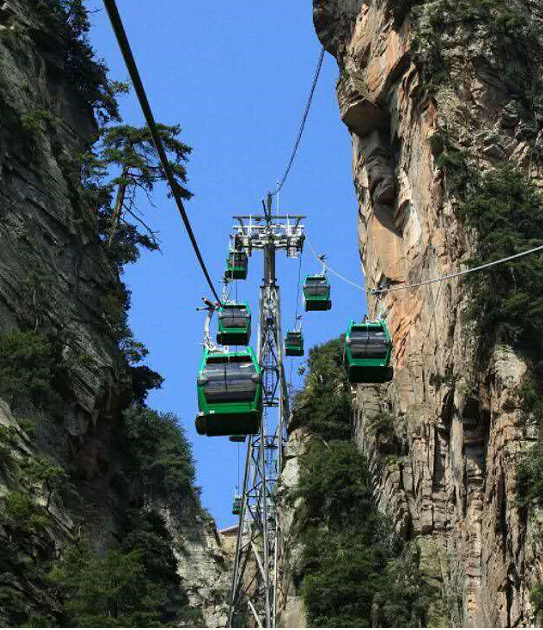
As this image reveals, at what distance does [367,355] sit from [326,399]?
14803 mm

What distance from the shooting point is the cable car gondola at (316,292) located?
33188mm

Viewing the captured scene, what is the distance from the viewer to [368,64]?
3666cm

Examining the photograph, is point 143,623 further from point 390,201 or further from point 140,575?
point 390,201

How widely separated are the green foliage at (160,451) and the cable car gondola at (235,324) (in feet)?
19.3

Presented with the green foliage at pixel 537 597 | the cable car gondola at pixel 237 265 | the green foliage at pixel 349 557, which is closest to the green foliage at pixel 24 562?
the green foliage at pixel 349 557

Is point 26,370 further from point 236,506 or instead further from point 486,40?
point 236,506

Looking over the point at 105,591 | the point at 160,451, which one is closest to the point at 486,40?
the point at 105,591

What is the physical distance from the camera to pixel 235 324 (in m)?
30.3

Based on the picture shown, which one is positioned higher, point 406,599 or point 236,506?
point 236,506

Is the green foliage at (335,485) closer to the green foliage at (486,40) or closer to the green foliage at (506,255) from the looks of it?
the green foliage at (506,255)

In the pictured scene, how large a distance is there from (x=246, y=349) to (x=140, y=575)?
670 cm

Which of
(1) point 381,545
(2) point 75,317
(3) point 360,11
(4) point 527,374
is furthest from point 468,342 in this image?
(3) point 360,11

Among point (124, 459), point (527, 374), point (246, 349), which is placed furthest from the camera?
point (124, 459)

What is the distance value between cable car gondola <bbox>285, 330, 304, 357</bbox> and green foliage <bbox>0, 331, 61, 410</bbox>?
1001 centimetres
